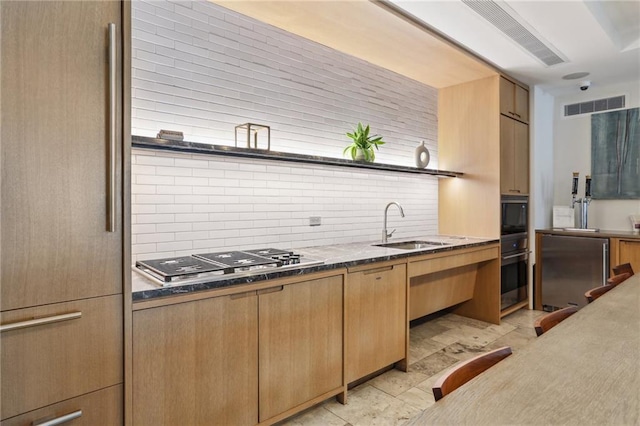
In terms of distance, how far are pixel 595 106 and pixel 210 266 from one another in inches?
201

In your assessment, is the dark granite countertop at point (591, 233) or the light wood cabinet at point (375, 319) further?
the dark granite countertop at point (591, 233)

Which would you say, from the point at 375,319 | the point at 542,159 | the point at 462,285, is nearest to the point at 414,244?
the point at 462,285

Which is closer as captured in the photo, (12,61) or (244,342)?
(12,61)

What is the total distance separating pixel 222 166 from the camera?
2371 mm

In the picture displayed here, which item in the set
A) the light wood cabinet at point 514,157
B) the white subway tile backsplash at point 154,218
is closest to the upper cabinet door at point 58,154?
the white subway tile backsplash at point 154,218

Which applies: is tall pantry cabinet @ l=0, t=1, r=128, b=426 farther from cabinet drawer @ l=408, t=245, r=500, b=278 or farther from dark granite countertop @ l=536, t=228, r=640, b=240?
dark granite countertop @ l=536, t=228, r=640, b=240

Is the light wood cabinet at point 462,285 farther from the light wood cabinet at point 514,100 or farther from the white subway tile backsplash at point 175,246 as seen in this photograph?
the white subway tile backsplash at point 175,246

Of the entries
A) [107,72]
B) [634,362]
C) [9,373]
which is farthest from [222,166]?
[634,362]

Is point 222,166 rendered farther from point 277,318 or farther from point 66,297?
point 66,297

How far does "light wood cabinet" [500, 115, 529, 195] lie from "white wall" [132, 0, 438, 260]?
1.21 meters

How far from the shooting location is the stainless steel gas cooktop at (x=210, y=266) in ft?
5.36

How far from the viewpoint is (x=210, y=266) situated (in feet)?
5.98

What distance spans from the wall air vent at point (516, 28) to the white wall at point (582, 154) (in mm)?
1412

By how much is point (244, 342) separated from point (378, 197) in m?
2.12
